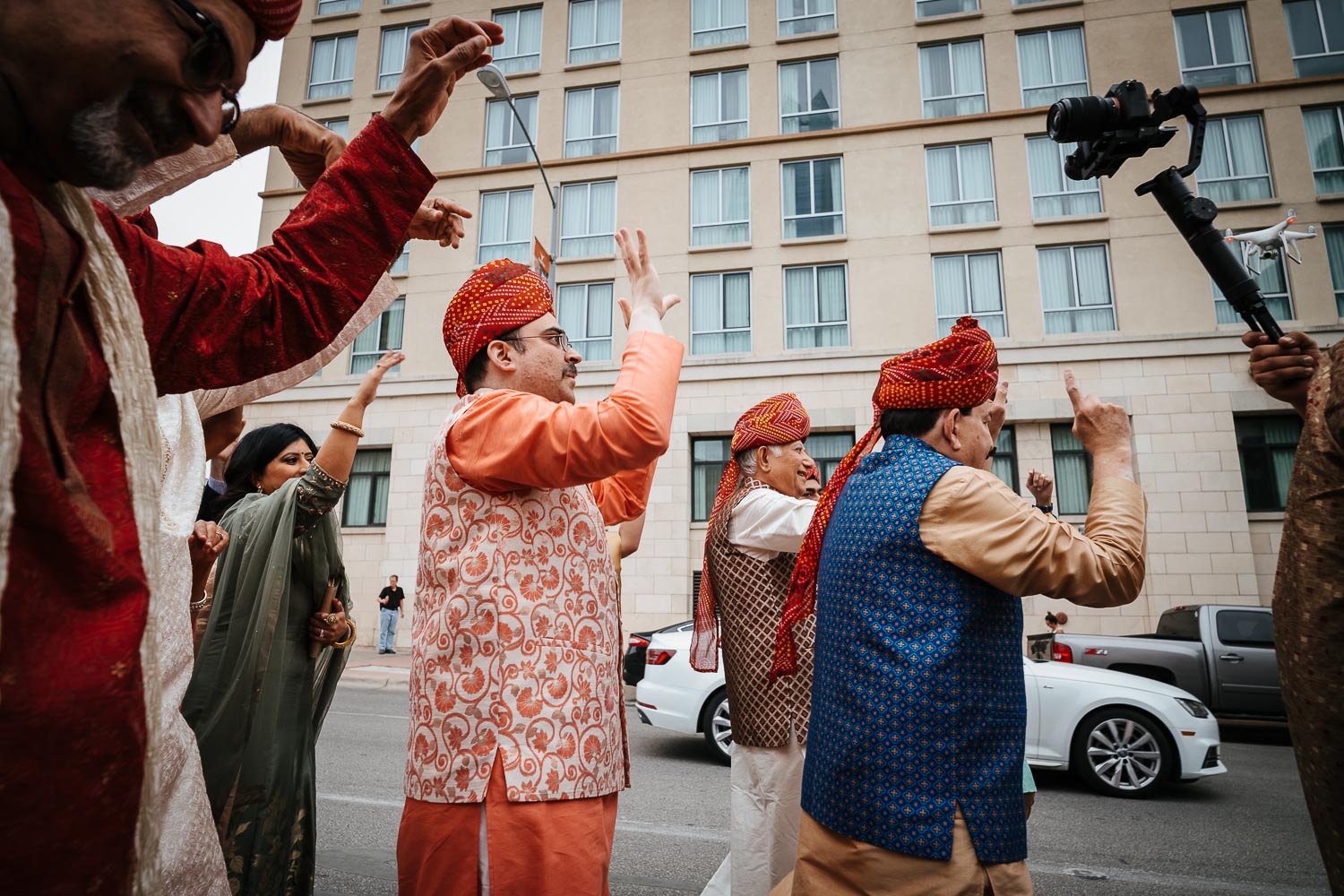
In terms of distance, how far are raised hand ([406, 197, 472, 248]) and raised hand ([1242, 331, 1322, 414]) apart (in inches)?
80.3

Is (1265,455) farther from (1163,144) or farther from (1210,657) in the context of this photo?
(1163,144)

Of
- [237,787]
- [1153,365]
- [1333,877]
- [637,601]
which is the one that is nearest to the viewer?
[1333,877]

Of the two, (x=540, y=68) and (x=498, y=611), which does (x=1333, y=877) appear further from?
(x=540, y=68)

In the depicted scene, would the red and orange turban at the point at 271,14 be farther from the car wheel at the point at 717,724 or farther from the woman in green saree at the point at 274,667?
the car wheel at the point at 717,724

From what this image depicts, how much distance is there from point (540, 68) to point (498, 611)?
73.2 ft

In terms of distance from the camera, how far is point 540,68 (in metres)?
21.1

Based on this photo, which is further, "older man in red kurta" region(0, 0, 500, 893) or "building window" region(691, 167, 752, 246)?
"building window" region(691, 167, 752, 246)

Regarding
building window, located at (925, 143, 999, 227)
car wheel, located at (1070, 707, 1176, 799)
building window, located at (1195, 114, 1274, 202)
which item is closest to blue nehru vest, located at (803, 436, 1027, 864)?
car wheel, located at (1070, 707, 1176, 799)

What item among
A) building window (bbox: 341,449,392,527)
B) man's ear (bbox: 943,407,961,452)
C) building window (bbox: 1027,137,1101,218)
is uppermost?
building window (bbox: 1027,137,1101,218)

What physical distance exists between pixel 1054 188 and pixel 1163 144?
→ 59.0 feet

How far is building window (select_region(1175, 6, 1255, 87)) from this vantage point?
1744 cm

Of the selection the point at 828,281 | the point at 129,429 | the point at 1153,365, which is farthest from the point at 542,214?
the point at 129,429

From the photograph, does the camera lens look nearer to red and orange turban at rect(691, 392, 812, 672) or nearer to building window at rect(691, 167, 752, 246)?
red and orange turban at rect(691, 392, 812, 672)

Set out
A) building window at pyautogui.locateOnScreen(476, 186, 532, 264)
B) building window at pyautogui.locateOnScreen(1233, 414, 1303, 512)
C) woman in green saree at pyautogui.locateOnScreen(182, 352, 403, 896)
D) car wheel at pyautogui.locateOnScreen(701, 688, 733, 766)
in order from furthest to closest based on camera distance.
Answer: building window at pyautogui.locateOnScreen(476, 186, 532, 264), building window at pyautogui.locateOnScreen(1233, 414, 1303, 512), car wheel at pyautogui.locateOnScreen(701, 688, 733, 766), woman in green saree at pyautogui.locateOnScreen(182, 352, 403, 896)
